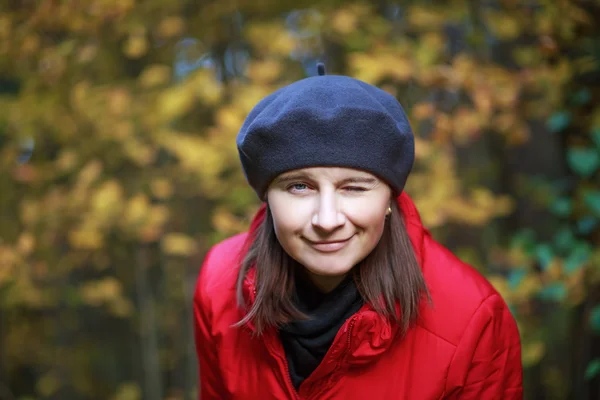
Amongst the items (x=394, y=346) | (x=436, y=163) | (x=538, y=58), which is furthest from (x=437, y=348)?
(x=538, y=58)

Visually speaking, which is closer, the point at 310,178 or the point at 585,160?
the point at 310,178

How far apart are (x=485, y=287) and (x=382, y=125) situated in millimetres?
600

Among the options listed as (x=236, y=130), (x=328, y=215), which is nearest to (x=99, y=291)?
(x=236, y=130)

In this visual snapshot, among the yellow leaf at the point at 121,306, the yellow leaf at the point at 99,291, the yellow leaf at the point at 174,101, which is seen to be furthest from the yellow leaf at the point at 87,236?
the yellow leaf at the point at 121,306

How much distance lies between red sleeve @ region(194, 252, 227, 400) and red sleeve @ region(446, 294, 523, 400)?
763mm

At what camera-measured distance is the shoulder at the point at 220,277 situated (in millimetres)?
1919

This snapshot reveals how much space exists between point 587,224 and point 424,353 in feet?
5.07

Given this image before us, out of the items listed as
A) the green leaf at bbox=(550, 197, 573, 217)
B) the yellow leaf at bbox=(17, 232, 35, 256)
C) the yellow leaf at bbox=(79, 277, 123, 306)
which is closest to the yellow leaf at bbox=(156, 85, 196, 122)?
the yellow leaf at bbox=(17, 232, 35, 256)

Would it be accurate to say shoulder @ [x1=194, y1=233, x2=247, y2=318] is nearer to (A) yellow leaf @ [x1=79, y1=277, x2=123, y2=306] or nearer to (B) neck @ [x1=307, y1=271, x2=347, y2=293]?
(B) neck @ [x1=307, y1=271, x2=347, y2=293]

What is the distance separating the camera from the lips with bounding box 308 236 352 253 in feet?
5.15

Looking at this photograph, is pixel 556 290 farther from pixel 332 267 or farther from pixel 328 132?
pixel 328 132

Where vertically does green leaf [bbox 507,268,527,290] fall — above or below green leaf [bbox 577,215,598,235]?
below

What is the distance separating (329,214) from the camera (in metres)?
1.51

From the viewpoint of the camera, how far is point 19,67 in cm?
363
